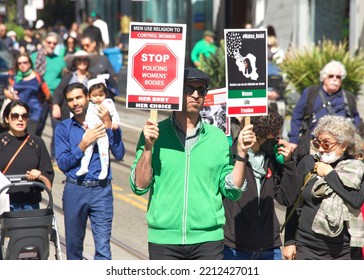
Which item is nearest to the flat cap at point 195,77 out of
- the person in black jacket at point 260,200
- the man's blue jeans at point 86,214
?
the person in black jacket at point 260,200

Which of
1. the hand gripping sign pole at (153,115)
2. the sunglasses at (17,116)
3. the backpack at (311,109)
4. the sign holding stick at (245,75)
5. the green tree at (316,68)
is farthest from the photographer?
the green tree at (316,68)

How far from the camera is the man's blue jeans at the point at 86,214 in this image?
30.8 ft

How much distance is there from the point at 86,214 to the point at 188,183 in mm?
2575

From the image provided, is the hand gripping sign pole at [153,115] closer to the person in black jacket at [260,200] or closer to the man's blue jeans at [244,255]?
the person in black jacket at [260,200]

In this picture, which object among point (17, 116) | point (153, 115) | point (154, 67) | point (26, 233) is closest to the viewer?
point (153, 115)

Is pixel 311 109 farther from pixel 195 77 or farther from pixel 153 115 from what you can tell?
pixel 153 115

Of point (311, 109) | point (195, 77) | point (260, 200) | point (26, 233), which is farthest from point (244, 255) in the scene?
point (311, 109)

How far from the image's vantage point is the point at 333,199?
752 centimetres

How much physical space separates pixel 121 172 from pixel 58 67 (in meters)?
2.79

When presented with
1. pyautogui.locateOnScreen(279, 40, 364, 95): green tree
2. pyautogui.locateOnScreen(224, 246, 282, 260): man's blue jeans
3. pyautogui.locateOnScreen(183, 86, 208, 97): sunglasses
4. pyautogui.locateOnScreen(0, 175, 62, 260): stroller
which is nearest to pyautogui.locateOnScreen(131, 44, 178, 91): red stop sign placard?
pyautogui.locateOnScreen(183, 86, 208, 97): sunglasses

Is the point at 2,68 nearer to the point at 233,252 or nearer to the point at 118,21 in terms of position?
the point at 233,252

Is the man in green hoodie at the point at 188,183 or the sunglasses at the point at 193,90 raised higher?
the sunglasses at the point at 193,90

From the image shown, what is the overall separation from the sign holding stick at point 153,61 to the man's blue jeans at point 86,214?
2319 millimetres

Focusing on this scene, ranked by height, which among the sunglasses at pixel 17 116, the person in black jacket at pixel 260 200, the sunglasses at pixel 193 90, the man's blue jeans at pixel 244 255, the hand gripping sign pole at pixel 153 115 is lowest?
the man's blue jeans at pixel 244 255
